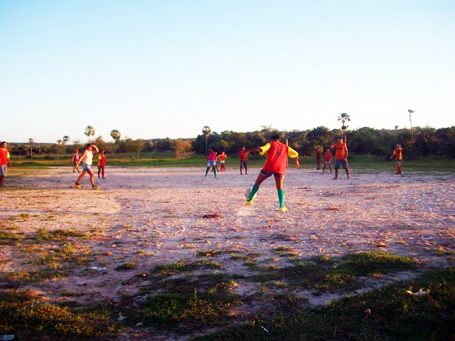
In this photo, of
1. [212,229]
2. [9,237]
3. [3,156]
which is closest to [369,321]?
[212,229]

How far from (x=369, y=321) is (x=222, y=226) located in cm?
508

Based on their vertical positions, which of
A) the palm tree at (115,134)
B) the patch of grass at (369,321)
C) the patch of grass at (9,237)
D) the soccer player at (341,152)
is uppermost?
the palm tree at (115,134)

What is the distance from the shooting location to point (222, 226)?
28.1 ft

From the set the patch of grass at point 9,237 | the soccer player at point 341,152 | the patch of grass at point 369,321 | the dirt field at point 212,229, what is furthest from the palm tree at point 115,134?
the patch of grass at point 369,321

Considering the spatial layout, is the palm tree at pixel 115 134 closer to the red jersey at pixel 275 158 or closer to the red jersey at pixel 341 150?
the red jersey at pixel 341 150

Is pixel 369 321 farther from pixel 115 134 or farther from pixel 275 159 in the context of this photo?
pixel 115 134

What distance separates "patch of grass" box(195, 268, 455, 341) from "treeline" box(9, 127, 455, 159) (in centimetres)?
2342

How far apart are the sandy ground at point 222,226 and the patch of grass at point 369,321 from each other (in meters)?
1.62

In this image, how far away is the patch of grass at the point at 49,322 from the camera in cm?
358

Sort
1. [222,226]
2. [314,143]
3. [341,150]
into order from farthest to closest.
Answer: [314,143]
[341,150]
[222,226]

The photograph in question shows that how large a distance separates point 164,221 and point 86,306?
503 cm

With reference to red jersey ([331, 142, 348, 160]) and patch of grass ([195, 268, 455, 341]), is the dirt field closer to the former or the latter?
patch of grass ([195, 268, 455, 341])

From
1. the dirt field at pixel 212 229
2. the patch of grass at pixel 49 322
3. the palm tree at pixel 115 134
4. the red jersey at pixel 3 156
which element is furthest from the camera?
the palm tree at pixel 115 134

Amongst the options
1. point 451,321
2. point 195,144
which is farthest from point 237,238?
point 195,144
